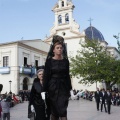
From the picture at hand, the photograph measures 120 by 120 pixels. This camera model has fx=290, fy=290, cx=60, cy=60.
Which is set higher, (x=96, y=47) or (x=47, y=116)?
(x=96, y=47)

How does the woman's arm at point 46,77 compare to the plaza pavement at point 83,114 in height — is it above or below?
above

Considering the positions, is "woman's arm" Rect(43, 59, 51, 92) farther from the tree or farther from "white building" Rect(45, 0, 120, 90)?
"white building" Rect(45, 0, 120, 90)

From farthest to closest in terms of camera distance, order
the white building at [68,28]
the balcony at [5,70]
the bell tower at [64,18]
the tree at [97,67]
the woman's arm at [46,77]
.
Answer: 1. the bell tower at [64,18]
2. the white building at [68,28]
3. the balcony at [5,70]
4. the tree at [97,67]
5. the woman's arm at [46,77]

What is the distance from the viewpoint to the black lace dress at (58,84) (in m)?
5.01

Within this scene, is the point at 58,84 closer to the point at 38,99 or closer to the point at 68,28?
the point at 38,99

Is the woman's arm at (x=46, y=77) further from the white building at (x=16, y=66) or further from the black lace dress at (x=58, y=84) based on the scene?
the white building at (x=16, y=66)

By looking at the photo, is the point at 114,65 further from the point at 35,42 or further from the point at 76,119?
the point at 76,119

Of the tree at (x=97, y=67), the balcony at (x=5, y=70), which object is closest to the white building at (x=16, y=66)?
the balcony at (x=5, y=70)

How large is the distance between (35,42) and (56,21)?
8201 millimetres

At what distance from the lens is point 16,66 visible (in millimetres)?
42875

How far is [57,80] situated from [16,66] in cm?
3829

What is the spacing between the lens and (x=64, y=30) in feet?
178

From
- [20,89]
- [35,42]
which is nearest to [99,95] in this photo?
[20,89]

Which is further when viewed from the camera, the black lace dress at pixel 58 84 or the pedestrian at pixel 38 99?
the pedestrian at pixel 38 99
